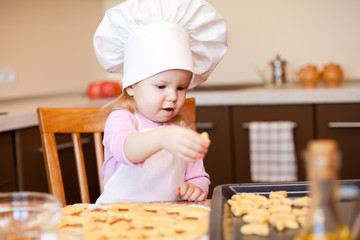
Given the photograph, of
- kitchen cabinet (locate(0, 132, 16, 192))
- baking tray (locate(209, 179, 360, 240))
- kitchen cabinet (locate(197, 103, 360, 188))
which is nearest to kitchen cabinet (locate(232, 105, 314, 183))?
kitchen cabinet (locate(197, 103, 360, 188))

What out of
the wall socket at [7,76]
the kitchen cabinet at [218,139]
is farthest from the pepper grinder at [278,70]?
the wall socket at [7,76]

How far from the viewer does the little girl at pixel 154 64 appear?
112cm

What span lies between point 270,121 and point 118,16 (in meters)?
1.53

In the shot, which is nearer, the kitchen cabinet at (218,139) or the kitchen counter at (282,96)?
the kitchen counter at (282,96)

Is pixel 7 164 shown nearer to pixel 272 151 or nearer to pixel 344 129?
pixel 272 151

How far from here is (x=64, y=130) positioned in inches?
49.4

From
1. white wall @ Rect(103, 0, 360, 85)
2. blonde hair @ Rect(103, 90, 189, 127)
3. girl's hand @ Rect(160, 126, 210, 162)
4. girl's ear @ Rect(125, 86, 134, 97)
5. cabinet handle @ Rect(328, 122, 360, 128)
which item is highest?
white wall @ Rect(103, 0, 360, 85)

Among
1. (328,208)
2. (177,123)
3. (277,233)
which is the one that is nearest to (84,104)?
(177,123)

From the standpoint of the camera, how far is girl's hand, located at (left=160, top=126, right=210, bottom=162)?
28.7 inches

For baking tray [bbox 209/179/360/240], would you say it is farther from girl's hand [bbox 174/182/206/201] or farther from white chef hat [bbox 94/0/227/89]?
white chef hat [bbox 94/0/227/89]

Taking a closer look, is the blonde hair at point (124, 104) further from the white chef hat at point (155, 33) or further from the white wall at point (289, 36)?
the white wall at point (289, 36)

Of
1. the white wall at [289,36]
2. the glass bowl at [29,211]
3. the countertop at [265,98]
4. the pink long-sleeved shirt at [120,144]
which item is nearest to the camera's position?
the glass bowl at [29,211]

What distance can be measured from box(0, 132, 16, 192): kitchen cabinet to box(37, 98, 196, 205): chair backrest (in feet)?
2.56

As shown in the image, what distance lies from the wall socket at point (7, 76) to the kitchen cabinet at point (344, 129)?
A: 1.64 m
